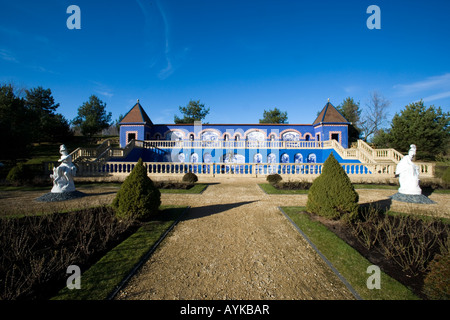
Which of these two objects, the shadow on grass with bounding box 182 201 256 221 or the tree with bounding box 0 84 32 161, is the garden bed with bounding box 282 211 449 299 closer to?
the shadow on grass with bounding box 182 201 256 221

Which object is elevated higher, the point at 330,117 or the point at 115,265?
the point at 330,117

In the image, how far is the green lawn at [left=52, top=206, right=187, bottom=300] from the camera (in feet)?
8.70

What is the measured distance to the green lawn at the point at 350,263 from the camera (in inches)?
105

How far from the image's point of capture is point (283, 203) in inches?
319

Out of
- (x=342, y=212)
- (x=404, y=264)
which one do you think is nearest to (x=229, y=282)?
(x=404, y=264)

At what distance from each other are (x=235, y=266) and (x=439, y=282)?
2943mm

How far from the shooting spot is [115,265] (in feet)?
11.2

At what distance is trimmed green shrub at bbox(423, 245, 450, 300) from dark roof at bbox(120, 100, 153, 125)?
2874 centimetres

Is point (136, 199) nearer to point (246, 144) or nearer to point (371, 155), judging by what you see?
point (246, 144)

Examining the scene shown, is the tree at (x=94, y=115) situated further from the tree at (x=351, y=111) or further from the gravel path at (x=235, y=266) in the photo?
the tree at (x=351, y=111)

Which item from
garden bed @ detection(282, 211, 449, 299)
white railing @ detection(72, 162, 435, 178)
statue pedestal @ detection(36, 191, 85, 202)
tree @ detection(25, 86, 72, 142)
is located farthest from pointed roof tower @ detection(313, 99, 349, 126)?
tree @ detection(25, 86, 72, 142)

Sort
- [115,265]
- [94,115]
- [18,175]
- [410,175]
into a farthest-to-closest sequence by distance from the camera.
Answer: [94,115], [18,175], [410,175], [115,265]

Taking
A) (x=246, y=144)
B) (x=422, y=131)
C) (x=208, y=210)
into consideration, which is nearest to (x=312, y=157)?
(x=246, y=144)

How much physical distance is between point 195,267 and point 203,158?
71.8 feet
